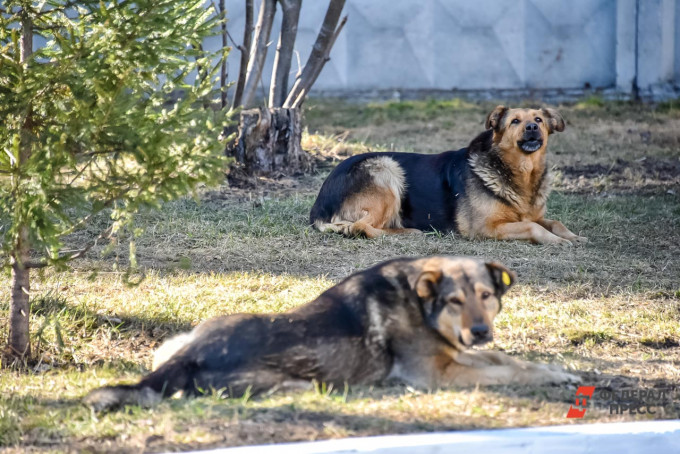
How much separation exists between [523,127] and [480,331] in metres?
4.28

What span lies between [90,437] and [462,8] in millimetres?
14272

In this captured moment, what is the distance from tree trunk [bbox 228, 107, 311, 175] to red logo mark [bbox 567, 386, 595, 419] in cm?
660

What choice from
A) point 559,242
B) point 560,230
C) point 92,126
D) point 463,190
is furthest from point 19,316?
point 560,230

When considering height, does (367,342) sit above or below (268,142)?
below

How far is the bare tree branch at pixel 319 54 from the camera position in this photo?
1120cm

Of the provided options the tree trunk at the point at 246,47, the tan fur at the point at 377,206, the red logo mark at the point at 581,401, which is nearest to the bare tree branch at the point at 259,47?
the tree trunk at the point at 246,47

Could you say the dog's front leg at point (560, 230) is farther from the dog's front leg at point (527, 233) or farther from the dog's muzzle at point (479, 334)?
the dog's muzzle at point (479, 334)

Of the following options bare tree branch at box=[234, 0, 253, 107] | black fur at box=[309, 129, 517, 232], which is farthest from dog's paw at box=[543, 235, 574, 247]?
bare tree branch at box=[234, 0, 253, 107]

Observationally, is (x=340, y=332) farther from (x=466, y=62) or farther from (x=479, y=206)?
(x=466, y=62)

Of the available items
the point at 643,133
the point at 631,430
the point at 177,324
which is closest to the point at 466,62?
the point at 643,133

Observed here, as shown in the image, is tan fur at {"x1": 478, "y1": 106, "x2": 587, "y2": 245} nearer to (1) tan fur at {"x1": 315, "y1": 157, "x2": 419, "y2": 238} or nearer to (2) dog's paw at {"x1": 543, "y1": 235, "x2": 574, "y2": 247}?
(2) dog's paw at {"x1": 543, "y1": 235, "x2": 574, "y2": 247}

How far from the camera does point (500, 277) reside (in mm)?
4422

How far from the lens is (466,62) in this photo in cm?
1680

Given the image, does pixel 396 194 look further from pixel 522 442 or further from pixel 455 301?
pixel 522 442
